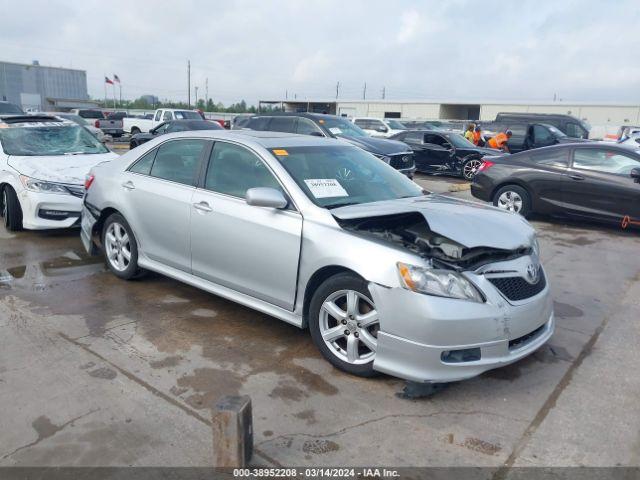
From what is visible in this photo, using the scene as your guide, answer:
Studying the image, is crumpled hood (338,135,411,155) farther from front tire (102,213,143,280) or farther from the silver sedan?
front tire (102,213,143,280)

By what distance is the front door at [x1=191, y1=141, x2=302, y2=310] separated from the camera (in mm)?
3961

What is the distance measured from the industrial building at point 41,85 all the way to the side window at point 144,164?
65.2 metres

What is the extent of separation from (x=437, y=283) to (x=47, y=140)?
279 inches

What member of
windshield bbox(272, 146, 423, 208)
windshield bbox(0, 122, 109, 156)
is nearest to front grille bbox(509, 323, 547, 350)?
windshield bbox(272, 146, 423, 208)

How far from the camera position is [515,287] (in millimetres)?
3604

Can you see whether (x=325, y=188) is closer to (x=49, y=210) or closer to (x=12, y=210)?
(x=49, y=210)

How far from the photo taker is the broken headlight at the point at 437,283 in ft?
10.8

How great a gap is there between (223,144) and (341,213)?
4.81 ft

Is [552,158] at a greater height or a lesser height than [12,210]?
greater

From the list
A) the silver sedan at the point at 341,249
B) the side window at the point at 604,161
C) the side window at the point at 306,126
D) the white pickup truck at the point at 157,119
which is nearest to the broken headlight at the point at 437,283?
the silver sedan at the point at 341,249

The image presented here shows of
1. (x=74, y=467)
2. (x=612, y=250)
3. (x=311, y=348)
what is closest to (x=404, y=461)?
(x=311, y=348)

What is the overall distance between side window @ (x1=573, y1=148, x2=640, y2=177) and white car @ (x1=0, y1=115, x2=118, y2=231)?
7551 millimetres

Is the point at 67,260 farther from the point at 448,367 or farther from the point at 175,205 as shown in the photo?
the point at 448,367

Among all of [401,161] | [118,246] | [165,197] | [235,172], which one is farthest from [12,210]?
[401,161]
